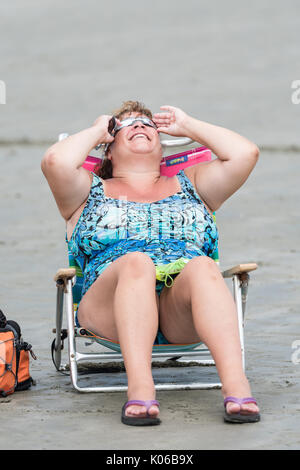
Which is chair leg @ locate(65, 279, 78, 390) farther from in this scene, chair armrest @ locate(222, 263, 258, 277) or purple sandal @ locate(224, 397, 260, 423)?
purple sandal @ locate(224, 397, 260, 423)

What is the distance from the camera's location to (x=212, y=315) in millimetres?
3527

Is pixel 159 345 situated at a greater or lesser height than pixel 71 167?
lesser

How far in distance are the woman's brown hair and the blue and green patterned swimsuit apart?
0.34 meters

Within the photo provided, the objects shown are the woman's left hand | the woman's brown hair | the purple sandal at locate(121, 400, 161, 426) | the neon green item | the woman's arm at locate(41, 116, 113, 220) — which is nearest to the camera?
the purple sandal at locate(121, 400, 161, 426)

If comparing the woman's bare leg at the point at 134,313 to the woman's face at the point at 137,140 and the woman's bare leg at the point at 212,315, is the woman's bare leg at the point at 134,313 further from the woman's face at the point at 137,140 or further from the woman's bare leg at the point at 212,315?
the woman's face at the point at 137,140

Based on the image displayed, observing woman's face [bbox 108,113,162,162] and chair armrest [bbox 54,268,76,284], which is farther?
woman's face [bbox 108,113,162,162]

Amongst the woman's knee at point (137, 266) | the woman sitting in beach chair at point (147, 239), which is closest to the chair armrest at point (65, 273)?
the woman sitting in beach chair at point (147, 239)

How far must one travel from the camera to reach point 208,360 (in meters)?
4.82

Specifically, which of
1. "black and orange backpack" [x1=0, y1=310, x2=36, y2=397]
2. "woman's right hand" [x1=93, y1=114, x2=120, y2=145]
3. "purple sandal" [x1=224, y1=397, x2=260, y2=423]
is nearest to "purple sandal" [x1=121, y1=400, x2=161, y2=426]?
"purple sandal" [x1=224, y1=397, x2=260, y2=423]

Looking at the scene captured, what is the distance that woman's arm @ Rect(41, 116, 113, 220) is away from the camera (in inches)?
162

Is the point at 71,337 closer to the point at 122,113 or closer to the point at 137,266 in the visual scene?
the point at 137,266

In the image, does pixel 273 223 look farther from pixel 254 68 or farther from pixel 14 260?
pixel 254 68

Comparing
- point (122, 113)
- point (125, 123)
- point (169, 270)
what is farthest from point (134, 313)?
point (122, 113)

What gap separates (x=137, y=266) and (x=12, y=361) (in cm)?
78
